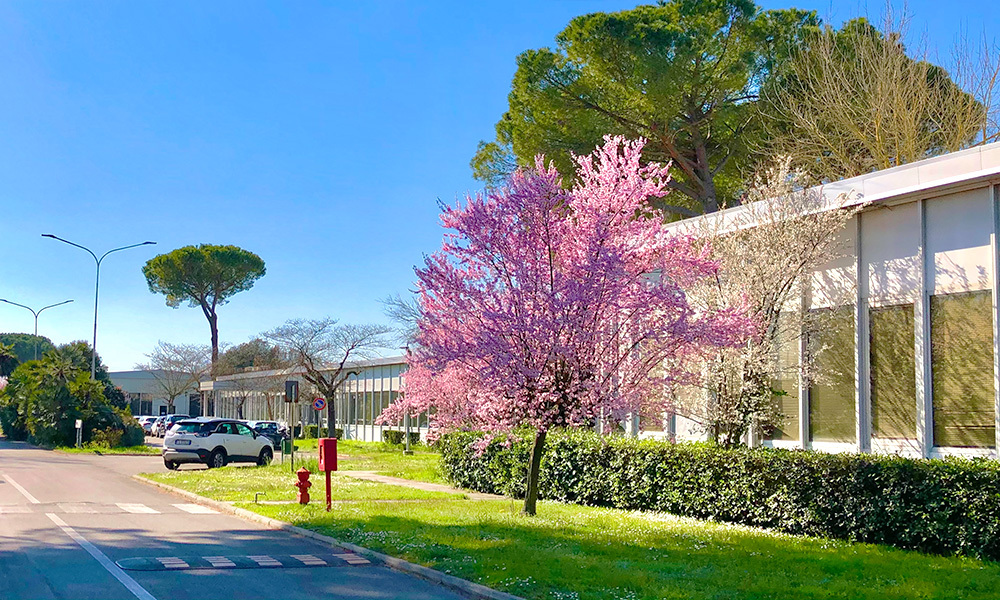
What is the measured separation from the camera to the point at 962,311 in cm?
1409

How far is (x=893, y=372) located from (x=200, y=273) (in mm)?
64785

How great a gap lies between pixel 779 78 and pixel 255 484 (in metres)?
20.6

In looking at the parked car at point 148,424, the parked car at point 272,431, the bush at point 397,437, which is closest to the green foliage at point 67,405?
the parked car at point 272,431

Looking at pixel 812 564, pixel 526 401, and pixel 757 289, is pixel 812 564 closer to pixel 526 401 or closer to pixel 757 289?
pixel 526 401

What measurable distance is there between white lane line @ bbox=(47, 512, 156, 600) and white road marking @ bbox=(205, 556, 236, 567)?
1.09 meters

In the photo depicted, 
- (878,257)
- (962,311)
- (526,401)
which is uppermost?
(878,257)

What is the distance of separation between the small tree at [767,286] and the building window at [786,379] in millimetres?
28

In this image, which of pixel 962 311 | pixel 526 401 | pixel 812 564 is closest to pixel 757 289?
pixel 962 311

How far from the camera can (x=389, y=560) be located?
37.4 ft

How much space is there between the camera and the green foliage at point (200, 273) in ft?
237

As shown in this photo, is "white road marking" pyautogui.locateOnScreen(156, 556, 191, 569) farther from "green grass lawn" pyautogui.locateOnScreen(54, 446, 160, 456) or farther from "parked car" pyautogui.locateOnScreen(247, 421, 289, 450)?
"parked car" pyautogui.locateOnScreen(247, 421, 289, 450)

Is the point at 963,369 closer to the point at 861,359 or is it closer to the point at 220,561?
the point at 861,359

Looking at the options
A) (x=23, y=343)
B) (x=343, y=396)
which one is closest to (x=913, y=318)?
(x=343, y=396)

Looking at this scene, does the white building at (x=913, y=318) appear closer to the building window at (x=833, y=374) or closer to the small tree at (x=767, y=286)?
the building window at (x=833, y=374)
